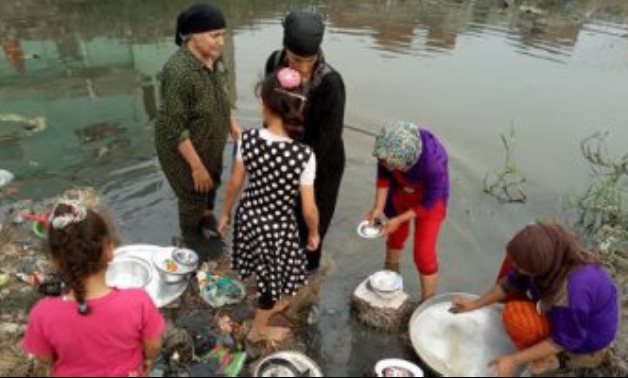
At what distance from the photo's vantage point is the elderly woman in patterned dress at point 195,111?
3.51 metres

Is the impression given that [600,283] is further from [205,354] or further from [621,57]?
[621,57]

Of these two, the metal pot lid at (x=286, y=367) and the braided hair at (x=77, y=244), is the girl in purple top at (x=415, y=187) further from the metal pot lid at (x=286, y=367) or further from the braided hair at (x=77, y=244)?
the braided hair at (x=77, y=244)

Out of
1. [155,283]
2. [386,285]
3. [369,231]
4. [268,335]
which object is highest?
[369,231]

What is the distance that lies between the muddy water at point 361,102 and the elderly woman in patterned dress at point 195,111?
24.4 inches

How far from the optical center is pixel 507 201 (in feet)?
16.8

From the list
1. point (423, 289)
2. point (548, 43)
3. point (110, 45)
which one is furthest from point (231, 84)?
point (548, 43)

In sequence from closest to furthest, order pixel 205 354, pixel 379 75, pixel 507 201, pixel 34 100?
pixel 205 354, pixel 507 201, pixel 34 100, pixel 379 75

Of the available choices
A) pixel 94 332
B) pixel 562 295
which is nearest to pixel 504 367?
pixel 562 295

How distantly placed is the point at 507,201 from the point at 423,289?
181 cm

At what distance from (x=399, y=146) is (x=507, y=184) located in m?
2.56

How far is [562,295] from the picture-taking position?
272 cm

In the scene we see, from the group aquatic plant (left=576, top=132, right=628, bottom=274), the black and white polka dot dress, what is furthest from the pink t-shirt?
aquatic plant (left=576, top=132, right=628, bottom=274)

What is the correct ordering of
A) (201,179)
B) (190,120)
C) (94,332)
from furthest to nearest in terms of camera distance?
(201,179), (190,120), (94,332)

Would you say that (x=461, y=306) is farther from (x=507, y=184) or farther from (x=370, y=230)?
(x=507, y=184)
